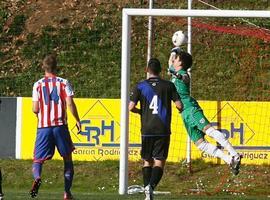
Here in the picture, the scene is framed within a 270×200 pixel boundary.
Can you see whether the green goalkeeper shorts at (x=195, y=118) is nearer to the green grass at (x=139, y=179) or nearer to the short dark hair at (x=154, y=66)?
the short dark hair at (x=154, y=66)

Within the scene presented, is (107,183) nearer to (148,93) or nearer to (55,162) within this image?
(55,162)

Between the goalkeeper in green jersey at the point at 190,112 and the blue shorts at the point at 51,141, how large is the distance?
1926mm

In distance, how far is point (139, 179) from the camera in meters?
18.9

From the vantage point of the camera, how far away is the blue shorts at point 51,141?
12.8 metres

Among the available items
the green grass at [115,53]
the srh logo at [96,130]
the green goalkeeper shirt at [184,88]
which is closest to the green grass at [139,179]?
the srh logo at [96,130]

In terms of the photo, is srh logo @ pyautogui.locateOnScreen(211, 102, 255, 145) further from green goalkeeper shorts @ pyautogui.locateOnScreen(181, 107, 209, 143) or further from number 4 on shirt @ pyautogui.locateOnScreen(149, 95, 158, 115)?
number 4 on shirt @ pyautogui.locateOnScreen(149, 95, 158, 115)

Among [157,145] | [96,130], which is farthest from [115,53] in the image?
[157,145]

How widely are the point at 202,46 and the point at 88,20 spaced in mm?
7003

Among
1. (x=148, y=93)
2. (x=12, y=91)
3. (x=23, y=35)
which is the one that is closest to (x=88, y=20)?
(x=23, y=35)

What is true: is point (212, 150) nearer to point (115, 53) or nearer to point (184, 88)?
point (184, 88)

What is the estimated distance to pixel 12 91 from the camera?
1035 inches

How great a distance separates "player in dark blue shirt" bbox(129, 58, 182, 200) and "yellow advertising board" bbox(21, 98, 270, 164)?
6856 millimetres

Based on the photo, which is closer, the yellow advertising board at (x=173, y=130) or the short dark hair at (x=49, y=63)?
the short dark hair at (x=49, y=63)

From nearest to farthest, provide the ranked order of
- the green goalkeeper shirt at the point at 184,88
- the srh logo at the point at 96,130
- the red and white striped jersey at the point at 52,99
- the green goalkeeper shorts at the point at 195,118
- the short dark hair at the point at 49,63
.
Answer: the short dark hair at the point at 49,63 < the red and white striped jersey at the point at 52,99 < the green goalkeeper shirt at the point at 184,88 < the green goalkeeper shorts at the point at 195,118 < the srh logo at the point at 96,130
